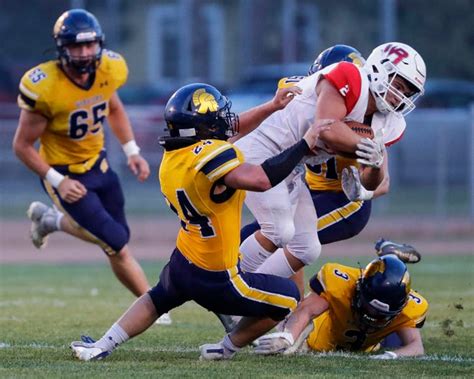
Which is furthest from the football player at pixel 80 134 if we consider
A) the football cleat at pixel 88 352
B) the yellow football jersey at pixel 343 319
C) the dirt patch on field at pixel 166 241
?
the dirt patch on field at pixel 166 241

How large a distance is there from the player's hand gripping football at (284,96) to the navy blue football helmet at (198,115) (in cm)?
70

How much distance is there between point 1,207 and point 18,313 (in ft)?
29.3

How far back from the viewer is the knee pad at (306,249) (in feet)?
21.6

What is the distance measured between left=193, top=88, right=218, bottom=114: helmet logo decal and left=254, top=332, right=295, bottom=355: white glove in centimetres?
119

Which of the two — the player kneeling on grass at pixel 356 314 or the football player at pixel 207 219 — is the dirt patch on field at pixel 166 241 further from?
the football player at pixel 207 219

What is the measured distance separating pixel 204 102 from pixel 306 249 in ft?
3.99

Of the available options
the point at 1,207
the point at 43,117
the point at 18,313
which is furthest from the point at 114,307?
the point at 1,207

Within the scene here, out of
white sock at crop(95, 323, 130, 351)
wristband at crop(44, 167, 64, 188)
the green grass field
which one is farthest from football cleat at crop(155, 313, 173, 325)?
white sock at crop(95, 323, 130, 351)

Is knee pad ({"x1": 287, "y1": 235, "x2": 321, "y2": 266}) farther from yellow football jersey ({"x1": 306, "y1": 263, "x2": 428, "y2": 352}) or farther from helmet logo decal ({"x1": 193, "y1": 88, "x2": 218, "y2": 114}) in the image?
helmet logo decal ({"x1": 193, "y1": 88, "x2": 218, "y2": 114})

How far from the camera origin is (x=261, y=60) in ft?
72.6

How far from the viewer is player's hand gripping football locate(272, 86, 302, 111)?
6.46 meters

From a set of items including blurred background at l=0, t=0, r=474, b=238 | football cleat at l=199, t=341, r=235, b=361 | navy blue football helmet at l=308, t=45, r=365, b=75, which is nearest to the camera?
football cleat at l=199, t=341, r=235, b=361

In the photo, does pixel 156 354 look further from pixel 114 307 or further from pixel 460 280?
pixel 460 280

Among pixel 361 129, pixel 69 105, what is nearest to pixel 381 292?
pixel 361 129
